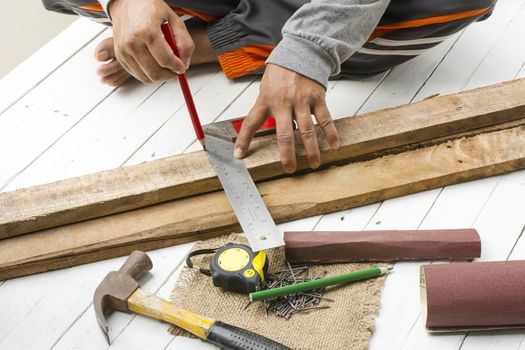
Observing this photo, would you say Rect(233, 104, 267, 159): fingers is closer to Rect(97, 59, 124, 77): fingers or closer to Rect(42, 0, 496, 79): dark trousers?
Rect(42, 0, 496, 79): dark trousers

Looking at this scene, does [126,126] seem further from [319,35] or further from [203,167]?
[319,35]

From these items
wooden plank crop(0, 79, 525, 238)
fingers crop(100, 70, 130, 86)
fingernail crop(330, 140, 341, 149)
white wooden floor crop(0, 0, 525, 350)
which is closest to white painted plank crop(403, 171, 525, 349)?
white wooden floor crop(0, 0, 525, 350)

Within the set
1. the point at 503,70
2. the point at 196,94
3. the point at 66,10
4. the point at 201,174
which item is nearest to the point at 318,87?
the point at 201,174

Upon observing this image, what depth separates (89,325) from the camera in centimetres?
158

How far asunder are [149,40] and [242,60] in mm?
643

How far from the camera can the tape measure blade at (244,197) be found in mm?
1608

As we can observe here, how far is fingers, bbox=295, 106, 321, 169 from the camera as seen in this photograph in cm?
172

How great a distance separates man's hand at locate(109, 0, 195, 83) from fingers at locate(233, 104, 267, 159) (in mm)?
210

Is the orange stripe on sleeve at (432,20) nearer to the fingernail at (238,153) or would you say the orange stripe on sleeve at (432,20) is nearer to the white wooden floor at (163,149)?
the white wooden floor at (163,149)

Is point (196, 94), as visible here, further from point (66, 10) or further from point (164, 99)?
point (66, 10)

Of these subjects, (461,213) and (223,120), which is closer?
(461,213)

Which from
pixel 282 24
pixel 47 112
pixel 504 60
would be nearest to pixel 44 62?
pixel 47 112

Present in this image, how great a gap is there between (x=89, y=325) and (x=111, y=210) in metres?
0.29

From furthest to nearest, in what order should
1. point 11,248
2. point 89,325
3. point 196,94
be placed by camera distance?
1. point 196,94
2. point 11,248
3. point 89,325
